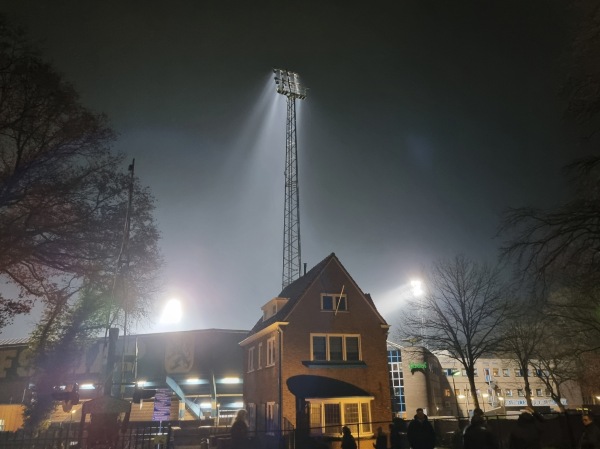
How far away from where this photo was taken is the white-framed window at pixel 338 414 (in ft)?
87.8

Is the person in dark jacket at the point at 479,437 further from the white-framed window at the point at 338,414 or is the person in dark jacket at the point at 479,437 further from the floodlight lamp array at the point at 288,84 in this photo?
the floodlight lamp array at the point at 288,84

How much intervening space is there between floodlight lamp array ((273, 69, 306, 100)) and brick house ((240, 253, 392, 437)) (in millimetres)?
29948

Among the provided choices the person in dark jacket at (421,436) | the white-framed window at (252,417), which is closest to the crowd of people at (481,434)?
the person in dark jacket at (421,436)

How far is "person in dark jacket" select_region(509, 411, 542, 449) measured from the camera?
1272 cm

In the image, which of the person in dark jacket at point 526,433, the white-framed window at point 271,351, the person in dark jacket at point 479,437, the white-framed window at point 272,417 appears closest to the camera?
the person in dark jacket at point 479,437

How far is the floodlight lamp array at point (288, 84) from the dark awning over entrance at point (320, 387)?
124ft

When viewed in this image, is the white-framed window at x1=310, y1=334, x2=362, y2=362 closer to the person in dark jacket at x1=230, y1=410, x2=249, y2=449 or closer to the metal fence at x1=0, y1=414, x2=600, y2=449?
the metal fence at x1=0, y1=414, x2=600, y2=449

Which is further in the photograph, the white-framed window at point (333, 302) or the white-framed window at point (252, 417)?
the white-framed window at point (252, 417)

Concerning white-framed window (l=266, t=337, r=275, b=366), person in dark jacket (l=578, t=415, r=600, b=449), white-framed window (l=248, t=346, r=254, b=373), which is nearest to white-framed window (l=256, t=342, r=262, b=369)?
white-framed window (l=248, t=346, r=254, b=373)

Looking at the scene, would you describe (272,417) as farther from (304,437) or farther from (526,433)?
(526,433)

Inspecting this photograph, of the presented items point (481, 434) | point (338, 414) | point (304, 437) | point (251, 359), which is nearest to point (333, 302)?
point (338, 414)

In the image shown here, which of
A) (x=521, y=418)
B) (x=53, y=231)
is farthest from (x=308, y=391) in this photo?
(x=53, y=231)

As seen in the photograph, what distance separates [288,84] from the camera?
55.2 metres

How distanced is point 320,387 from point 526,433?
16.5 metres
